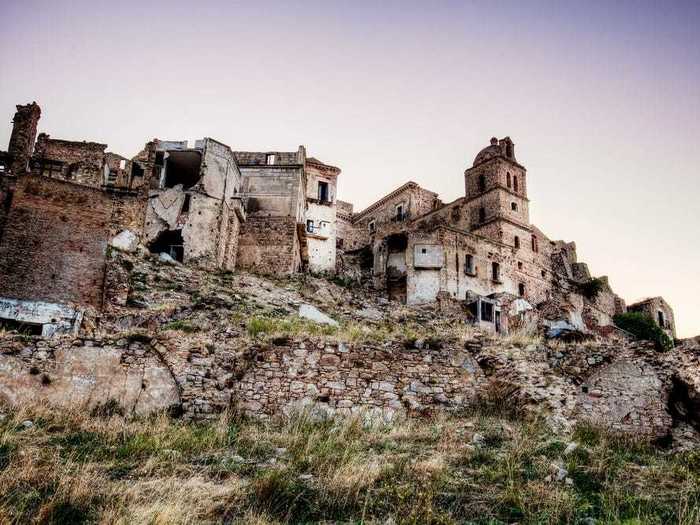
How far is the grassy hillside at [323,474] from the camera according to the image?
501 centimetres

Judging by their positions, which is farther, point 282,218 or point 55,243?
point 282,218

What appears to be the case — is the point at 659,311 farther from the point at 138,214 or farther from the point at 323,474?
the point at 323,474

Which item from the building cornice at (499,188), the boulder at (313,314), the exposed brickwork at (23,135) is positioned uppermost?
the building cornice at (499,188)

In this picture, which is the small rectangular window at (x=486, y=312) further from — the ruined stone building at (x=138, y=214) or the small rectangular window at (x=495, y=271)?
the ruined stone building at (x=138, y=214)

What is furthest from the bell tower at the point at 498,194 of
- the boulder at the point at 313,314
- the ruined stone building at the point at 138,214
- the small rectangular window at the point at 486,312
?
the boulder at the point at 313,314

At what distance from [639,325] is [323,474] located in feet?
140

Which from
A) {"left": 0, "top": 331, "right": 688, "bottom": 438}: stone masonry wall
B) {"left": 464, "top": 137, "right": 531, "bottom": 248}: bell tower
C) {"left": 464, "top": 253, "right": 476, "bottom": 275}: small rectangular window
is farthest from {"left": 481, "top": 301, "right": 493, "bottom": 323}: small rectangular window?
{"left": 0, "top": 331, "right": 688, "bottom": 438}: stone masonry wall

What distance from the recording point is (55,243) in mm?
16922

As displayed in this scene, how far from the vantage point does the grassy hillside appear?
→ 501 centimetres

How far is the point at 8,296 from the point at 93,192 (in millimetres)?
4694

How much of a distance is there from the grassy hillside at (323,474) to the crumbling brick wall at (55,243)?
9.53m

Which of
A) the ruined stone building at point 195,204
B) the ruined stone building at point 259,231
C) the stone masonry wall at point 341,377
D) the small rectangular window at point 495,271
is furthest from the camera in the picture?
the small rectangular window at point 495,271

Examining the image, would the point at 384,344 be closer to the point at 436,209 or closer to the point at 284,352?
the point at 284,352

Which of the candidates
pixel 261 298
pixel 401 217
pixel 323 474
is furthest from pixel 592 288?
pixel 323 474
